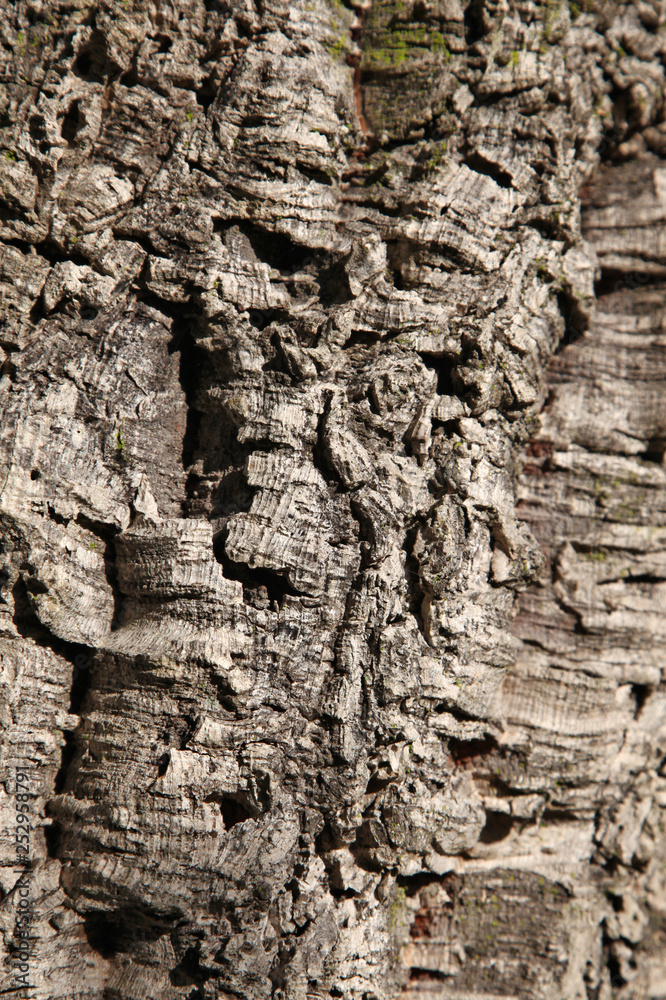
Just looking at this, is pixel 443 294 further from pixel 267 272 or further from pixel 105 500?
pixel 105 500

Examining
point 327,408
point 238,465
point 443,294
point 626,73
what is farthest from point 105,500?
point 626,73

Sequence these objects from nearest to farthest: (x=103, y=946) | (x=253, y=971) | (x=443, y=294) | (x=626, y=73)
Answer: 1. (x=253, y=971)
2. (x=103, y=946)
3. (x=443, y=294)
4. (x=626, y=73)

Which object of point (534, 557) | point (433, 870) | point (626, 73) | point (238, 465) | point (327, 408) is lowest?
point (433, 870)
